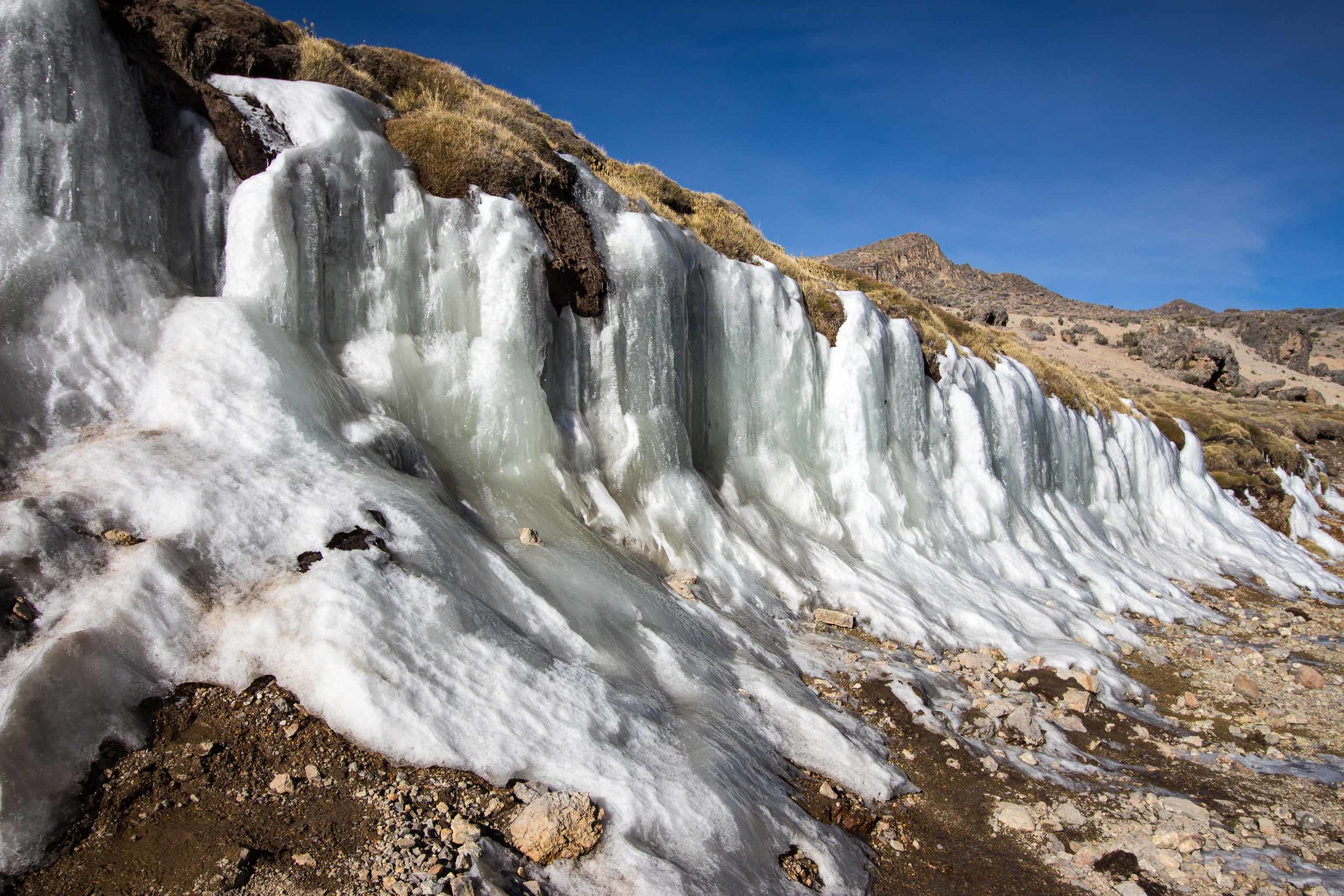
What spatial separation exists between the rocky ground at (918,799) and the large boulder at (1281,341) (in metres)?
72.2

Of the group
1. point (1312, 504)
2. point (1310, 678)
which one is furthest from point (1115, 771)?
point (1312, 504)

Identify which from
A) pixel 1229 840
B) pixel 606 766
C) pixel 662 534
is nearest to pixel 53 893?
pixel 606 766

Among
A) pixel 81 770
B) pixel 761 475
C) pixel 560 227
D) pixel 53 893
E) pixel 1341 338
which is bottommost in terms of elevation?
pixel 53 893

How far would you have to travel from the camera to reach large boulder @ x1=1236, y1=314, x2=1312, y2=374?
6556cm

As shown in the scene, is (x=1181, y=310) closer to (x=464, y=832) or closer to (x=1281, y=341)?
(x=1281, y=341)

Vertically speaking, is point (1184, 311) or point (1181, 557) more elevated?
point (1184, 311)

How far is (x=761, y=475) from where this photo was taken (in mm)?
11961

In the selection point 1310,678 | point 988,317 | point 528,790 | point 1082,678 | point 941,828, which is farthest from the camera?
point 988,317

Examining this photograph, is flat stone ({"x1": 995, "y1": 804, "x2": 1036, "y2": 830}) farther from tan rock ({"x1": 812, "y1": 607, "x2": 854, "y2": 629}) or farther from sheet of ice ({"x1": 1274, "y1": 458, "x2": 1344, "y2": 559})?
sheet of ice ({"x1": 1274, "y1": 458, "x2": 1344, "y2": 559})

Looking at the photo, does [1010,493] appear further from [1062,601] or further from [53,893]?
[53,893]

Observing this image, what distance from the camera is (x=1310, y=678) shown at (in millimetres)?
11031

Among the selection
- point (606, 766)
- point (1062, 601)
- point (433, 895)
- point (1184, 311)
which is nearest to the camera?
point (433, 895)

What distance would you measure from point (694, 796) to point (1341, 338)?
330ft

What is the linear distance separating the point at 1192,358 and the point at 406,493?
6262cm
